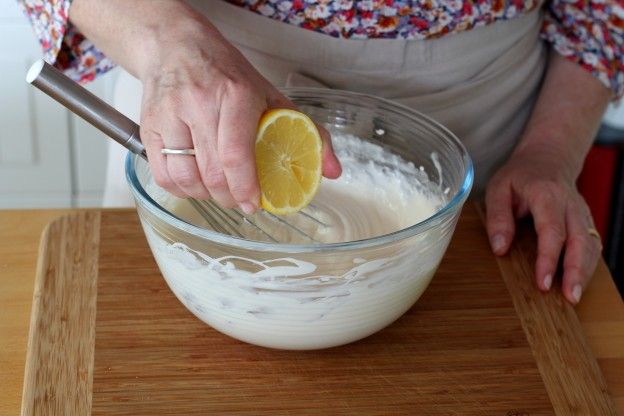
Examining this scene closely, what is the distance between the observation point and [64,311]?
2.94 feet

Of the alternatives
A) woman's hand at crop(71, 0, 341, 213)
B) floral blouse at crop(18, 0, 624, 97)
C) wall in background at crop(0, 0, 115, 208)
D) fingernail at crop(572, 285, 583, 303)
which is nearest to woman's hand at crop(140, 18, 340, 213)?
woman's hand at crop(71, 0, 341, 213)

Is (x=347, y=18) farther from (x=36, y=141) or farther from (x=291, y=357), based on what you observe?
(x=36, y=141)

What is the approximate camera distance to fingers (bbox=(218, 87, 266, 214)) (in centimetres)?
71

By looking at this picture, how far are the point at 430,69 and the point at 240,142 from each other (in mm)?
457

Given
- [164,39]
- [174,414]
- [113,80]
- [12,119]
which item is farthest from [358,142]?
[12,119]

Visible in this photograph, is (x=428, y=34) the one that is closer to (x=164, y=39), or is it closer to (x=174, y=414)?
(x=164, y=39)

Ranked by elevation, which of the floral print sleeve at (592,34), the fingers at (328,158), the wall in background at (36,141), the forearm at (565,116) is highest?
the fingers at (328,158)

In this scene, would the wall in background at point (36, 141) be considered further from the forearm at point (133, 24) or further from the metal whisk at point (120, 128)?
the metal whisk at point (120, 128)

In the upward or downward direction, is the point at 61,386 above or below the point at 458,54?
below

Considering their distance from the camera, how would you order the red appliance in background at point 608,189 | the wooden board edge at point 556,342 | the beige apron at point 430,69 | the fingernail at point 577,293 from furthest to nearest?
the red appliance in background at point 608,189 < the beige apron at point 430,69 < the fingernail at point 577,293 < the wooden board edge at point 556,342

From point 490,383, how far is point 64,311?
0.42 m

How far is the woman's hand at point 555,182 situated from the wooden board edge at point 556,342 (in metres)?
0.02

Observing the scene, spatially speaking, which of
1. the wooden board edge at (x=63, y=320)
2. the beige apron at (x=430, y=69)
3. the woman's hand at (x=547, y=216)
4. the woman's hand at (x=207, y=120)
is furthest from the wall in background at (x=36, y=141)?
the woman's hand at (x=207, y=120)

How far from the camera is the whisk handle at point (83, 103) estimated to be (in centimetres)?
77
